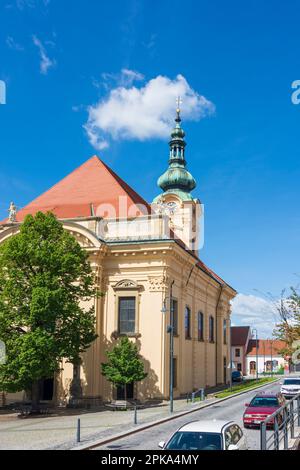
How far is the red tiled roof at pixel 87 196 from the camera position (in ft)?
130

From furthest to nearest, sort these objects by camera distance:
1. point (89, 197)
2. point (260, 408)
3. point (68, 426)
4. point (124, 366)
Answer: point (89, 197)
point (124, 366)
point (68, 426)
point (260, 408)

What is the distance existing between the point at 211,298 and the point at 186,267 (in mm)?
12138

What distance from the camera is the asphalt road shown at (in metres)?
19.5

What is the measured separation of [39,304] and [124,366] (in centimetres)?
764

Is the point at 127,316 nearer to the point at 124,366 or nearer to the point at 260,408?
the point at 124,366

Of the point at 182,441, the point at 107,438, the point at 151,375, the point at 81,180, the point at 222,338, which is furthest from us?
the point at 222,338

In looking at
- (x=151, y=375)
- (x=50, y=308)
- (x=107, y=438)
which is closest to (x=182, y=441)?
(x=107, y=438)

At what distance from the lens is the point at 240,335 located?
9869 cm

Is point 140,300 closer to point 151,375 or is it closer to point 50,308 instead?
point 151,375

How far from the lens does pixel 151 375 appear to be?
35688mm

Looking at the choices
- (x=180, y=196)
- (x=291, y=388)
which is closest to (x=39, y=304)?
(x=291, y=388)

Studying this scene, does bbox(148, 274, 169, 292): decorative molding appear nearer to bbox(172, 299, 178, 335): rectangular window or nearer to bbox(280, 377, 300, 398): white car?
bbox(172, 299, 178, 335): rectangular window

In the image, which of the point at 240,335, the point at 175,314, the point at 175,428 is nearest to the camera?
the point at 175,428

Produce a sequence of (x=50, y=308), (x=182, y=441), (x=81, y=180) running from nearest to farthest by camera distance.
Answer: (x=182, y=441) < (x=50, y=308) < (x=81, y=180)
